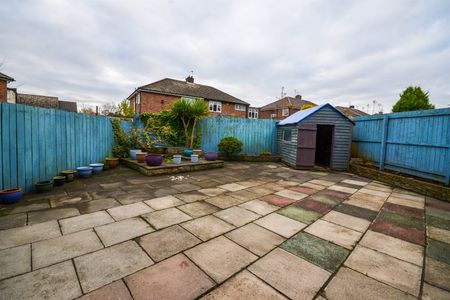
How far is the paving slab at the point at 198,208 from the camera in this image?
356 cm

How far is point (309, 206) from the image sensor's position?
414 cm

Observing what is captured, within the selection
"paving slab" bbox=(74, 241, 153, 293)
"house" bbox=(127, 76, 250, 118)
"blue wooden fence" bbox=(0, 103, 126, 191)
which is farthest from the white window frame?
"paving slab" bbox=(74, 241, 153, 293)

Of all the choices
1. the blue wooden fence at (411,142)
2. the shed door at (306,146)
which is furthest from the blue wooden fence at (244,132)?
the blue wooden fence at (411,142)

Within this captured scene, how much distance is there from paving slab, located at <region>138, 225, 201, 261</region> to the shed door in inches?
282

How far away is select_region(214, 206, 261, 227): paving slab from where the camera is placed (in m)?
3.29

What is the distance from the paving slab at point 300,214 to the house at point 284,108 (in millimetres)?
31945

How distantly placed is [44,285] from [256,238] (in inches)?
93.2

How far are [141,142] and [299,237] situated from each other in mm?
7940

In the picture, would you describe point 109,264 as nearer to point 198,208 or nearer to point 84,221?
point 84,221

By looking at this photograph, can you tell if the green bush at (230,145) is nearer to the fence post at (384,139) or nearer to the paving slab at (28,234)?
the fence post at (384,139)

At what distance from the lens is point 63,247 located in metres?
2.38

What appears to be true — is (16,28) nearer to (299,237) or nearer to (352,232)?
(299,237)

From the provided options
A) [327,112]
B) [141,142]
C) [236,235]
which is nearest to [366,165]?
[327,112]

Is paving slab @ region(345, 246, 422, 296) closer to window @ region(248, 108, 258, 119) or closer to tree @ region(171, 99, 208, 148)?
tree @ region(171, 99, 208, 148)
